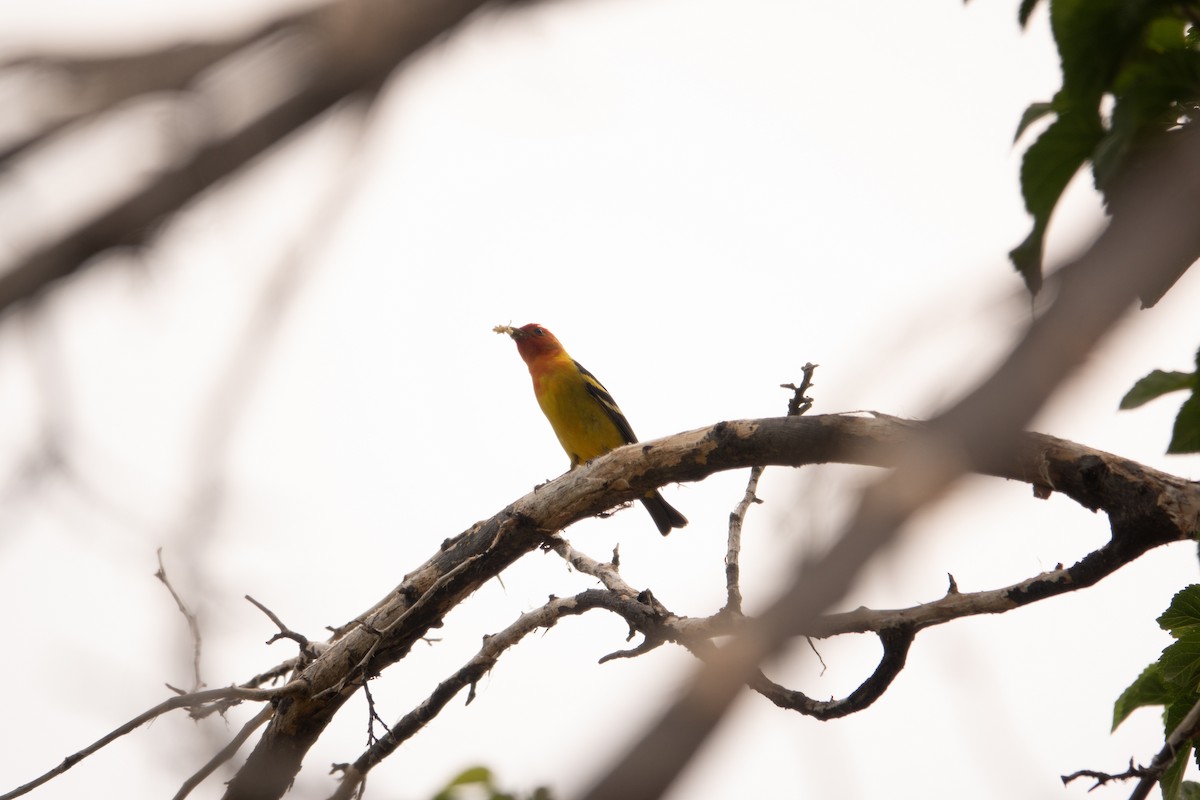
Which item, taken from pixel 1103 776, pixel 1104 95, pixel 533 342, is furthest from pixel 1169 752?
pixel 533 342

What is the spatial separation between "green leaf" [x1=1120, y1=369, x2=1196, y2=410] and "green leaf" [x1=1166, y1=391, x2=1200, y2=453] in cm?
8

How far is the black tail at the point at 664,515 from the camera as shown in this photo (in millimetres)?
9586

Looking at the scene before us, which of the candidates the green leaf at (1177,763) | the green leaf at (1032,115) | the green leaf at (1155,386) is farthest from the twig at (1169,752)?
the green leaf at (1032,115)

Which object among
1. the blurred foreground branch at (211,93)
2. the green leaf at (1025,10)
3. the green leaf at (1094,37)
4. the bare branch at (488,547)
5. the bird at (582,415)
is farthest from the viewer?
the bird at (582,415)

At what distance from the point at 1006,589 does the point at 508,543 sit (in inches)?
85.6

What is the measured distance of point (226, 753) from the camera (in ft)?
13.6

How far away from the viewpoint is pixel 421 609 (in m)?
4.80

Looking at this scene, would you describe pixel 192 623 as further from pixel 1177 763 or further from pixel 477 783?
pixel 1177 763

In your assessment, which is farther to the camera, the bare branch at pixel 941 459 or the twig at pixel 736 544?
the twig at pixel 736 544

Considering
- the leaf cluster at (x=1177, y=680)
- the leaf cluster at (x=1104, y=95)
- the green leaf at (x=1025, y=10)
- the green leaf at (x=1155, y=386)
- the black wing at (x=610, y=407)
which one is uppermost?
the black wing at (x=610, y=407)

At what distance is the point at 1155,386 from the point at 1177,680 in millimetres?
1173

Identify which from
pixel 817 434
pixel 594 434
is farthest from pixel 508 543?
pixel 594 434

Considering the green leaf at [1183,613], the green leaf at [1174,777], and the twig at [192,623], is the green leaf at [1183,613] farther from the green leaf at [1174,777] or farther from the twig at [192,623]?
the twig at [192,623]

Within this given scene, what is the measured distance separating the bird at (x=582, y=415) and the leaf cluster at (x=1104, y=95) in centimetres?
673
